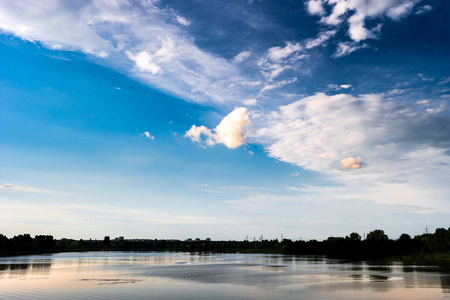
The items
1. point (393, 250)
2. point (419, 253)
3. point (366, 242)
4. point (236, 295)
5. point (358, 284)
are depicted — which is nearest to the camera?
point (236, 295)

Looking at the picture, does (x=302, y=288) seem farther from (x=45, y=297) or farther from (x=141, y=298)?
(x=45, y=297)

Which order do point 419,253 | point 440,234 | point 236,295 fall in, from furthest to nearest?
point 419,253
point 440,234
point 236,295

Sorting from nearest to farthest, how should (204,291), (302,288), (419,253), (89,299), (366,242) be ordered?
(89,299) → (204,291) → (302,288) → (419,253) → (366,242)

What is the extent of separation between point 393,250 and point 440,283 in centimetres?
11563

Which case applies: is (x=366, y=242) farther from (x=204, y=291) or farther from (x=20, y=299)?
(x=20, y=299)

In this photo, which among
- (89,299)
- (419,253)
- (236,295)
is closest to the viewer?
(89,299)

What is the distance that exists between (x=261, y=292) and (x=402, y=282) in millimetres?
26538

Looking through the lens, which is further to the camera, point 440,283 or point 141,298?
point 440,283

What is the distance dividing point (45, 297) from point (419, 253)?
148 m

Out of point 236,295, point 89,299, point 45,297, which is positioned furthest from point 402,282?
point 45,297

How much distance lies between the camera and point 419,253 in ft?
494

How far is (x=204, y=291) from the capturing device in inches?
1988

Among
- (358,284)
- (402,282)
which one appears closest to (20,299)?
(358,284)

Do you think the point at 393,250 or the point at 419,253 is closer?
the point at 419,253
